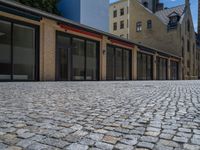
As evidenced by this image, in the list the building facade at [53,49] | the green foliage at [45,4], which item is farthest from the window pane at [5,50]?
the green foliage at [45,4]

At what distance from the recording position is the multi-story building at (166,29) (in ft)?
121

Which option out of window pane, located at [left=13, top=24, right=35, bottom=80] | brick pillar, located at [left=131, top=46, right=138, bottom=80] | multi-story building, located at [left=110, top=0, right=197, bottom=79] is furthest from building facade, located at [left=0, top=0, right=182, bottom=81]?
multi-story building, located at [left=110, top=0, right=197, bottom=79]

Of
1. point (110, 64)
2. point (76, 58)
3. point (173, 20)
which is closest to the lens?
point (76, 58)

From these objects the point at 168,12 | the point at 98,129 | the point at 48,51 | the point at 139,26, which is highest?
the point at 168,12

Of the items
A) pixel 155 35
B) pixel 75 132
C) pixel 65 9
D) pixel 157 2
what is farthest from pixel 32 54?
pixel 157 2

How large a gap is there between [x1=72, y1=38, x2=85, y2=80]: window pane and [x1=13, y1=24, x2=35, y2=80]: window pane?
3.50 metres

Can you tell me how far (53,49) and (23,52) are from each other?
6.69 ft

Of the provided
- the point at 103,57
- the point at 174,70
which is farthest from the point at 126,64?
the point at 174,70

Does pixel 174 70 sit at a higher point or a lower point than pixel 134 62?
lower

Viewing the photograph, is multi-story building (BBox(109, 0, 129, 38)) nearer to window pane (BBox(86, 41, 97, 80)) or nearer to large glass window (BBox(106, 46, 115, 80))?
large glass window (BBox(106, 46, 115, 80))

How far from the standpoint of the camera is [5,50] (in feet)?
41.0

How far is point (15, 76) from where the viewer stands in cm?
1284

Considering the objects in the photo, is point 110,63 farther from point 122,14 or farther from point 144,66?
point 122,14

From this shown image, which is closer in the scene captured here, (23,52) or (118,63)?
(23,52)
